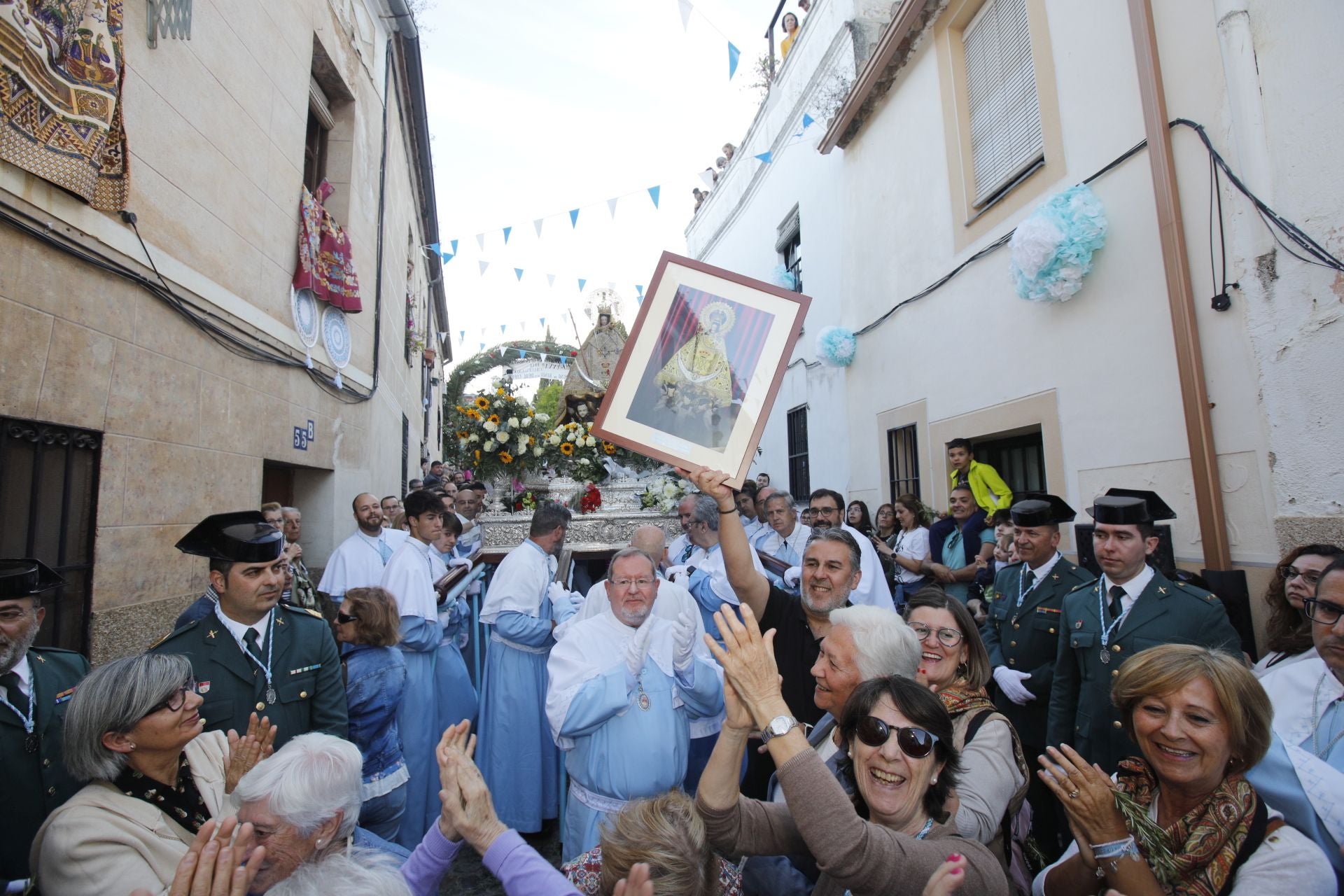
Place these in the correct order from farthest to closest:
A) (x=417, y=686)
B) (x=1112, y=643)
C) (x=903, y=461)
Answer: (x=903, y=461), (x=417, y=686), (x=1112, y=643)

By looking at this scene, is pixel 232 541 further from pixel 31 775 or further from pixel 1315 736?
pixel 1315 736

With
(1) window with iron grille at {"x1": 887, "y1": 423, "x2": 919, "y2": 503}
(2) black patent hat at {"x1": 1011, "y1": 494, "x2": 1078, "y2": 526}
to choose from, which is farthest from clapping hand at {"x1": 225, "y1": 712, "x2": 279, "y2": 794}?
(1) window with iron grille at {"x1": 887, "y1": 423, "x2": 919, "y2": 503}

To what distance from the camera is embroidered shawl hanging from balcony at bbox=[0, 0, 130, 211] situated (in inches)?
116

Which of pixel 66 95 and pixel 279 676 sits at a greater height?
pixel 66 95

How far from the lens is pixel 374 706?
3.15 m

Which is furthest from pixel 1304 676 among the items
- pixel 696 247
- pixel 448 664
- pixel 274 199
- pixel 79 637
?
pixel 696 247

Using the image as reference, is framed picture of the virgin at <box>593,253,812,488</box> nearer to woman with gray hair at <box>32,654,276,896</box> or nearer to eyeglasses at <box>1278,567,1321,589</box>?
woman with gray hair at <box>32,654,276,896</box>

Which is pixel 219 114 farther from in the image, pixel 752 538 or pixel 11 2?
pixel 752 538

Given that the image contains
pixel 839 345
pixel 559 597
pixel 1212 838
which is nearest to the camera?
pixel 1212 838

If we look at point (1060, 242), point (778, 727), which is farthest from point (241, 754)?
point (1060, 242)

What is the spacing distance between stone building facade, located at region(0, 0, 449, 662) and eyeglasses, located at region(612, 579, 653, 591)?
9.12 ft

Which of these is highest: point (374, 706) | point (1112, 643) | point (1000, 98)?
point (1000, 98)

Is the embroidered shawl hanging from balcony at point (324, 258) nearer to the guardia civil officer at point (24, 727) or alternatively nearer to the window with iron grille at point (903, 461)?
the guardia civil officer at point (24, 727)

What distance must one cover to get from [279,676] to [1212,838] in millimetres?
2958
